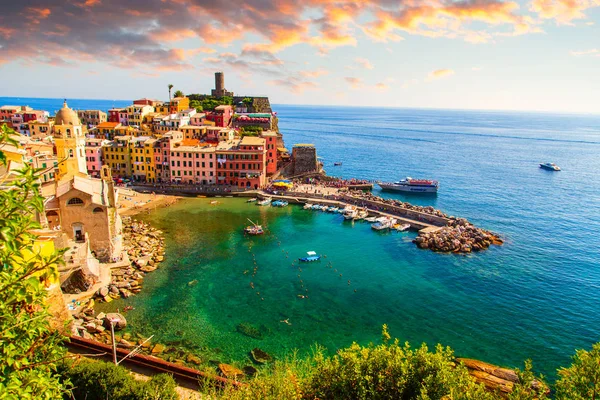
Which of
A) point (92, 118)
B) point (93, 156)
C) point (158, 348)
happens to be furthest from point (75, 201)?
point (92, 118)

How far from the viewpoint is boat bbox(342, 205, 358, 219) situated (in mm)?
59391

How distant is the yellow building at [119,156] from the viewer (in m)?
72.6

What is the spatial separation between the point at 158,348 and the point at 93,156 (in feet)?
189

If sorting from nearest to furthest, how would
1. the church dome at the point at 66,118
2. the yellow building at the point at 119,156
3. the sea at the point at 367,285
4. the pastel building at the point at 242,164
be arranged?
the sea at the point at 367,285, the church dome at the point at 66,118, the pastel building at the point at 242,164, the yellow building at the point at 119,156

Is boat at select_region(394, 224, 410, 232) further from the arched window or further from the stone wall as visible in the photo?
the arched window

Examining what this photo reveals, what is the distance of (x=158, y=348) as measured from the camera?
86.8 feet

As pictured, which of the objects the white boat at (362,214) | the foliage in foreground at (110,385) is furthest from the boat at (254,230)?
the foliage in foreground at (110,385)

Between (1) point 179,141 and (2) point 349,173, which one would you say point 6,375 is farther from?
(2) point 349,173

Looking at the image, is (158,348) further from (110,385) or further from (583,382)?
(583,382)

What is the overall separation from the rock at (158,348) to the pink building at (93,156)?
54.7m

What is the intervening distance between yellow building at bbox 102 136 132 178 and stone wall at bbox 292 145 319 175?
3350cm

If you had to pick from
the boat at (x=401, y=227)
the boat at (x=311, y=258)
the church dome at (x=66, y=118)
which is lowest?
the boat at (x=311, y=258)

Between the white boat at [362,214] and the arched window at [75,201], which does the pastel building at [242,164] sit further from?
the arched window at [75,201]

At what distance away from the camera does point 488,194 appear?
254 ft
